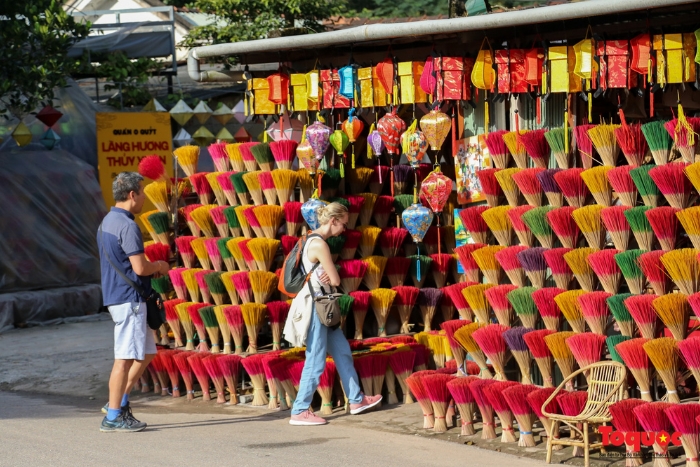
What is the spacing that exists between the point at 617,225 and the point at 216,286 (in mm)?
3123

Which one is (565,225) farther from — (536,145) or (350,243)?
(350,243)

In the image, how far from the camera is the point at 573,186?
20.7 ft

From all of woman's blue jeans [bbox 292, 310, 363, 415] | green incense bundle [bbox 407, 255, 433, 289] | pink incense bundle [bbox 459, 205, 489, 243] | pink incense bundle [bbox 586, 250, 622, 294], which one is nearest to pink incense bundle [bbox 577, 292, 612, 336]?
pink incense bundle [bbox 586, 250, 622, 294]

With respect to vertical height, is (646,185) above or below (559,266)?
above

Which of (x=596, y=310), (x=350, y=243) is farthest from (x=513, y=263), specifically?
(x=350, y=243)

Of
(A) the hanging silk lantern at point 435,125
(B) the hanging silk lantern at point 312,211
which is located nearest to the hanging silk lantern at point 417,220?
(A) the hanging silk lantern at point 435,125

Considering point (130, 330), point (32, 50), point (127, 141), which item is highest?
point (32, 50)

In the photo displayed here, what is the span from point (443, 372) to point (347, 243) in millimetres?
1235

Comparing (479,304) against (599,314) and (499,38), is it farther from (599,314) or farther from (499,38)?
(499,38)

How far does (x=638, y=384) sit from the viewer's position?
5.88m

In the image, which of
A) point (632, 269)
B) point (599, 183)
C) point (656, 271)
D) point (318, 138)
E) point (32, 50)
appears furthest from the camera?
point (32, 50)

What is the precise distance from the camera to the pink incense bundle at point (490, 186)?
22.5ft

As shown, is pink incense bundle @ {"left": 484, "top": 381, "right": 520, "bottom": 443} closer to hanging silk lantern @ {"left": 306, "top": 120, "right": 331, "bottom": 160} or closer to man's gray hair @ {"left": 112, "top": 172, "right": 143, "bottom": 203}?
hanging silk lantern @ {"left": 306, "top": 120, "right": 331, "bottom": 160}

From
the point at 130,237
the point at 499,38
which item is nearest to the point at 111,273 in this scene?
the point at 130,237
